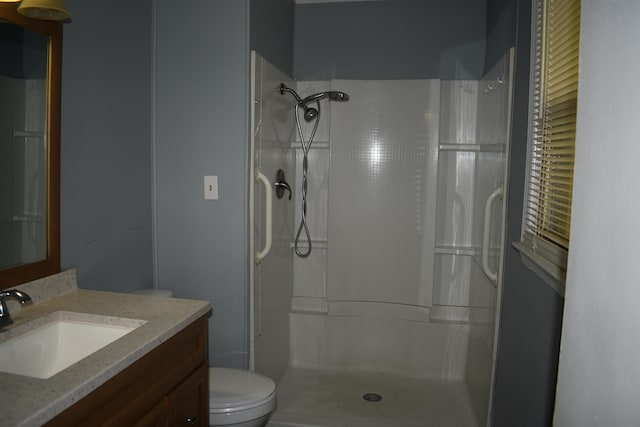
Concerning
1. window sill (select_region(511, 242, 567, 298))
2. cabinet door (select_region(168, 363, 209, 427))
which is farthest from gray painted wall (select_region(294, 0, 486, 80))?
cabinet door (select_region(168, 363, 209, 427))

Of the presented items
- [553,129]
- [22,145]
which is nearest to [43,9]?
[22,145]

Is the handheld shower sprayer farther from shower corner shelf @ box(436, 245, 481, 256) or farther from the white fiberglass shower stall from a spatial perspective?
shower corner shelf @ box(436, 245, 481, 256)

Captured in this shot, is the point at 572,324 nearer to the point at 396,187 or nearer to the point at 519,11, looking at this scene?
the point at 519,11

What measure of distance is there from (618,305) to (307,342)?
8.83 feet

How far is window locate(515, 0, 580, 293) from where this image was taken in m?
1.44

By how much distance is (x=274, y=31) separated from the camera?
8.76 feet

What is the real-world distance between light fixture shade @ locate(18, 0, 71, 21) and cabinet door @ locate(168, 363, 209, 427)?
1.20 m

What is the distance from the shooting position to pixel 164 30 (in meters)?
2.33

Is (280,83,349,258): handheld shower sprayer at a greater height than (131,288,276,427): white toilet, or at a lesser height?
greater

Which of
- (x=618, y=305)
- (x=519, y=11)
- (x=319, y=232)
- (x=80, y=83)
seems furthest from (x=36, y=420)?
(x=319, y=232)

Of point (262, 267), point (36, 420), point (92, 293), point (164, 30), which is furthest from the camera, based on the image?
point (262, 267)

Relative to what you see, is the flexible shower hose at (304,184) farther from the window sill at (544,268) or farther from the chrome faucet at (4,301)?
the chrome faucet at (4,301)

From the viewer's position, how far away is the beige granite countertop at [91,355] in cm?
97

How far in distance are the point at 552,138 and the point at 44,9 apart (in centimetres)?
164
